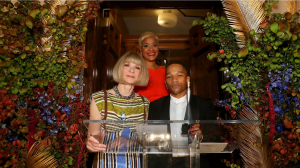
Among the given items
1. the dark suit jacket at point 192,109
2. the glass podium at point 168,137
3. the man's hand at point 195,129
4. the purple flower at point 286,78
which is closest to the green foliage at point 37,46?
the dark suit jacket at point 192,109

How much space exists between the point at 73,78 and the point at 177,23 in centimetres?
433

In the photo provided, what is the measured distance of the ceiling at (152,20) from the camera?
6.50 metres

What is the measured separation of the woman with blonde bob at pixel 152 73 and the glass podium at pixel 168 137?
197 centimetres

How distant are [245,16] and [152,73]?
147 cm

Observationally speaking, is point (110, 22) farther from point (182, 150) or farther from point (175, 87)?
point (182, 150)

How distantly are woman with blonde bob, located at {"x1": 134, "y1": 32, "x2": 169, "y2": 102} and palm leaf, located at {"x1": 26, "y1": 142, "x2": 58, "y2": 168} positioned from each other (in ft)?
4.48

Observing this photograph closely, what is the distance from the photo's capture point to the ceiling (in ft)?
21.3

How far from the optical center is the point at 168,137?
1.65 meters

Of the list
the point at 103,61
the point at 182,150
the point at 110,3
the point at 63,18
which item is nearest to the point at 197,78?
the point at 103,61

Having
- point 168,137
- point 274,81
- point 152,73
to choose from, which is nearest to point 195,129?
point 168,137

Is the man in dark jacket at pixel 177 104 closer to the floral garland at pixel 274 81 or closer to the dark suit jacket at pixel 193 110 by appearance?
the dark suit jacket at pixel 193 110

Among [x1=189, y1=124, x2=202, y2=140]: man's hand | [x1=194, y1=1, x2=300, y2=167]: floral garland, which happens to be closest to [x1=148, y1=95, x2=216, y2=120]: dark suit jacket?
[x1=194, y1=1, x2=300, y2=167]: floral garland

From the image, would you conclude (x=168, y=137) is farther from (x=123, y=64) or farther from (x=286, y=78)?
(x=286, y=78)

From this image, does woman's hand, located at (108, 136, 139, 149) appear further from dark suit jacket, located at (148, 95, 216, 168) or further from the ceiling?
the ceiling
